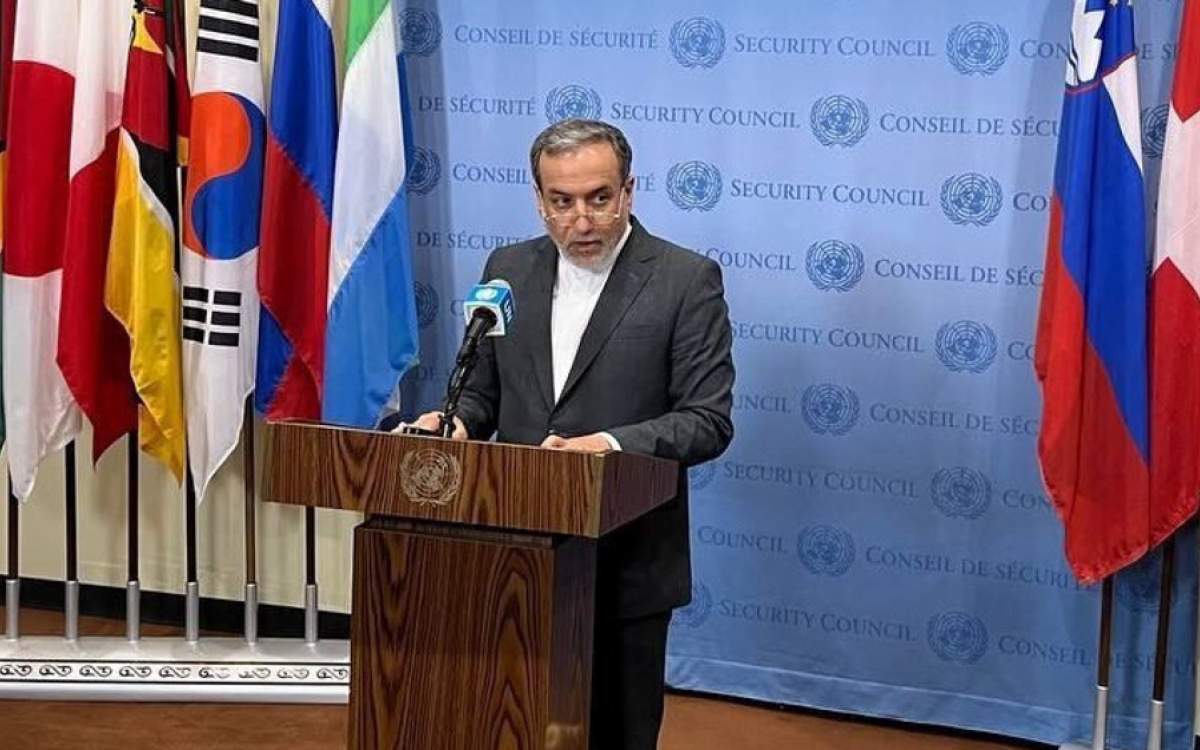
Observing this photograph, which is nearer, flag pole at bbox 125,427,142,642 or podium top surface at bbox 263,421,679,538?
podium top surface at bbox 263,421,679,538

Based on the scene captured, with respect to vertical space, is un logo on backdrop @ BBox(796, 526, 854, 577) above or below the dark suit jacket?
below

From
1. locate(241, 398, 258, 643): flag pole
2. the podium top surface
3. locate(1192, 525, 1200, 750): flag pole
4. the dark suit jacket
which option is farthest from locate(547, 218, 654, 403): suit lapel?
locate(241, 398, 258, 643): flag pole

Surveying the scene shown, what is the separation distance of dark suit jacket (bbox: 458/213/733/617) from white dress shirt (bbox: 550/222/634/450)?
1 cm

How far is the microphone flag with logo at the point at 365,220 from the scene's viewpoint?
3469 millimetres

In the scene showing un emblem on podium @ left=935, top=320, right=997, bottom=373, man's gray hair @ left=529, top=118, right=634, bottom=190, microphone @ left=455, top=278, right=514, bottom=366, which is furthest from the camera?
un emblem on podium @ left=935, top=320, right=997, bottom=373

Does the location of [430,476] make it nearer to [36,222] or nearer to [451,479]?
[451,479]

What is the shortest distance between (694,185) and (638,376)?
1.42 meters

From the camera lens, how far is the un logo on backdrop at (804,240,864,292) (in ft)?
11.2

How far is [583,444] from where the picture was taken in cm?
192

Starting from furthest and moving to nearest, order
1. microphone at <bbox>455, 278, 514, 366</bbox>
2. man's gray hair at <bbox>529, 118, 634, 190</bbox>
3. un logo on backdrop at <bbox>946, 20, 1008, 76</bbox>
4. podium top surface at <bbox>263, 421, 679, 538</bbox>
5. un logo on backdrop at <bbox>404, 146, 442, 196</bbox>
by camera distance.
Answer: un logo on backdrop at <bbox>404, 146, 442, 196</bbox> < un logo on backdrop at <bbox>946, 20, 1008, 76</bbox> < man's gray hair at <bbox>529, 118, 634, 190</bbox> < microphone at <bbox>455, 278, 514, 366</bbox> < podium top surface at <bbox>263, 421, 679, 538</bbox>

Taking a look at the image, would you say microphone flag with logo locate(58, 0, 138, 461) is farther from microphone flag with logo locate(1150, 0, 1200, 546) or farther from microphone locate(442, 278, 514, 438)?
microphone flag with logo locate(1150, 0, 1200, 546)

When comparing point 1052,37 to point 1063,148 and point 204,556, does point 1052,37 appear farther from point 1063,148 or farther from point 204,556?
point 204,556

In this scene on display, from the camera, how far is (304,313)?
11.8ft

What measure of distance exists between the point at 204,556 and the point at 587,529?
2659mm
